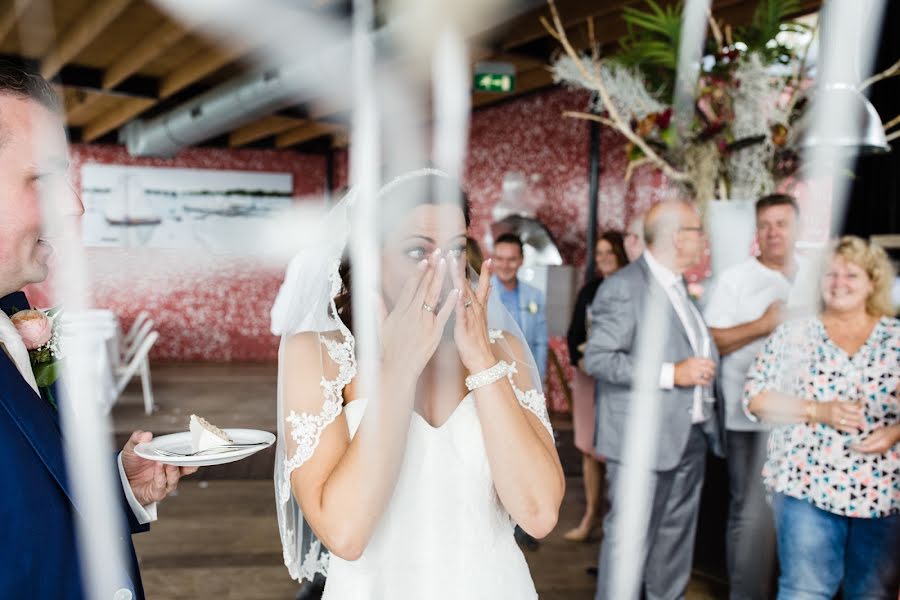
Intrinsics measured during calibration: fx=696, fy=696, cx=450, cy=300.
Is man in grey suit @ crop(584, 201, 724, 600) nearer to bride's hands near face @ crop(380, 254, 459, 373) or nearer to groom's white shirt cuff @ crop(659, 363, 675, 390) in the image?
groom's white shirt cuff @ crop(659, 363, 675, 390)

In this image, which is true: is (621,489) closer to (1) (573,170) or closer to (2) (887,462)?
(2) (887,462)

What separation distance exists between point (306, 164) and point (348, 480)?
9.21m

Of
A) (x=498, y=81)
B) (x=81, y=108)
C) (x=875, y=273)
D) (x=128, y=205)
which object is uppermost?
(x=81, y=108)

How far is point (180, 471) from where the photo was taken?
109 cm

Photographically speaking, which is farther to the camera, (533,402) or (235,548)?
(235,548)

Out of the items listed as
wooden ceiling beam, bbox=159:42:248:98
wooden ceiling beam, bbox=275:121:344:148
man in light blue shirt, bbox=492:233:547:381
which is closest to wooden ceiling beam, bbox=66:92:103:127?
wooden ceiling beam, bbox=159:42:248:98

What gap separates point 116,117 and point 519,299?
6333mm

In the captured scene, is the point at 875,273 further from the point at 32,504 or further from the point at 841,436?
the point at 32,504

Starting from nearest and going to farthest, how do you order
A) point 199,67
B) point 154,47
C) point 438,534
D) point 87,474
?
point 87,474, point 438,534, point 154,47, point 199,67

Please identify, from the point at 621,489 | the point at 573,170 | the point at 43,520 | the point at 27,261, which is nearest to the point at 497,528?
the point at 43,520

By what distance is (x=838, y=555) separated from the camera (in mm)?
2076

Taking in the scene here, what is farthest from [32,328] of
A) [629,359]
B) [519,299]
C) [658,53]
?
[519,299]

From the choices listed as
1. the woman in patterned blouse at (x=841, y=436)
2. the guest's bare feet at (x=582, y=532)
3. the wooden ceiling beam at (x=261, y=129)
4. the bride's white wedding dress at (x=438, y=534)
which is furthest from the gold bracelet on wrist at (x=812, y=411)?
the wooden ceiling beam at (x=261, y=129)

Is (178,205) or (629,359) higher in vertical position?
(178,205)
